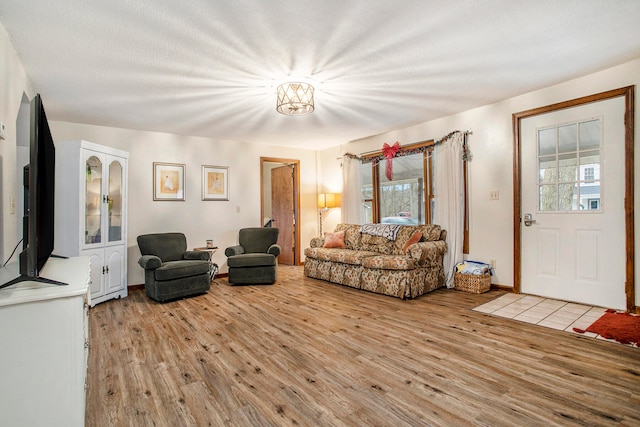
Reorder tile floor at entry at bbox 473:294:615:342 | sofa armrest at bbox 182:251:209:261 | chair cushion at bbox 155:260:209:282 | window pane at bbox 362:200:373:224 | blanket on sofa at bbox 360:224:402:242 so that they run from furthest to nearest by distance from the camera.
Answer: window pane at bbox 362:200:373:224, blanket on sofa at bbox 360:224:402:242, sofa armrest at bbox 182:251:209:261, chair cushion at bbox 155:260:209:282, tile floor at entry at bbox 473:294:615:342

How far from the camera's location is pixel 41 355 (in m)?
1.27

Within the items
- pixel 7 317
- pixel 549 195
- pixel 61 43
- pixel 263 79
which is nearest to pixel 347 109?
pixel 263 79

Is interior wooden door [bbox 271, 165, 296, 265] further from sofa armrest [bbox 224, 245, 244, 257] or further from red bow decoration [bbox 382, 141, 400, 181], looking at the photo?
red bow decoration [bbox 382, 141, 400, 181]

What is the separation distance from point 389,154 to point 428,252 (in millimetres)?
1909

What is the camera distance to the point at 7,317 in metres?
1.22

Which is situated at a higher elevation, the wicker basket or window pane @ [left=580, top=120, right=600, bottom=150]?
window pane @ [left=580, top=120, right=600, bottom=150]

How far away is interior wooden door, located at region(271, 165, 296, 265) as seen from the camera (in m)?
6.55

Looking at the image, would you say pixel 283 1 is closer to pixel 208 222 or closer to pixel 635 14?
pixel 635 14

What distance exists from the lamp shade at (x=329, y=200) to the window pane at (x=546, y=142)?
10.9ft

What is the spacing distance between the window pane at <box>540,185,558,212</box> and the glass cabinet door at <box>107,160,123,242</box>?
5.23m

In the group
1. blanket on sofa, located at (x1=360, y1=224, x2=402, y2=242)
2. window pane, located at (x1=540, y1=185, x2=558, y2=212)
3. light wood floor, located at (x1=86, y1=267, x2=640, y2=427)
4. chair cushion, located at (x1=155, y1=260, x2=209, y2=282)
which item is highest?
window pane, located at (x1=540, y1=185, x2=558, y2=212)

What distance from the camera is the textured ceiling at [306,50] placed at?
2.13 meters

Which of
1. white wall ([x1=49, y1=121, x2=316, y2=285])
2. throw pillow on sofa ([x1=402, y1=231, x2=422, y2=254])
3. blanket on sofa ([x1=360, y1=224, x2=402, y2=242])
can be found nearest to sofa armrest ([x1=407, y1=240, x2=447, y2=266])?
throw pillow on sofa ([x1=402, y1=231, x2=422, y2=254])

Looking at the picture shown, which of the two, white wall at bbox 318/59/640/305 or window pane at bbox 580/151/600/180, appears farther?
white wall at bbox 318/59/640/305
